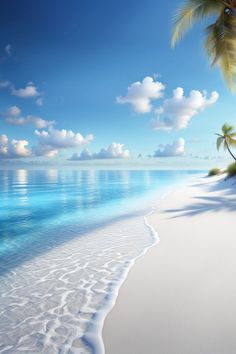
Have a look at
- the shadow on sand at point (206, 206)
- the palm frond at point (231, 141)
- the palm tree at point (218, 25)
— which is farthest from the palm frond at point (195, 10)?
the palm frond at point (231, 141)

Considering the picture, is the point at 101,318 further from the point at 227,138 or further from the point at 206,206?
the point at 227,138

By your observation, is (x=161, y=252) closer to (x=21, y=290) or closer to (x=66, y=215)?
(x=21, y=290)

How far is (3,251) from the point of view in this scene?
5512 millimetres

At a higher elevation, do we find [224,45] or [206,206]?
[224,45]

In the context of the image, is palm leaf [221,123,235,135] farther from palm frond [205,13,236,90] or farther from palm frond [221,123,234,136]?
palm frond [205,13,236,90]

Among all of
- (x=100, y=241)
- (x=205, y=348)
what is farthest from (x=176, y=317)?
(x=100, y=241)

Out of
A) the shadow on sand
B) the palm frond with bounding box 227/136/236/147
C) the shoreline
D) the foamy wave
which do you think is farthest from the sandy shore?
the palm frond with bounding box 227/136/236/147

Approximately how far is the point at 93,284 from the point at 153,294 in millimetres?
1017

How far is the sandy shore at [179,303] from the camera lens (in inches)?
78.2

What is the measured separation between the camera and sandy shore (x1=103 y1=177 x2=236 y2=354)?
1.99m

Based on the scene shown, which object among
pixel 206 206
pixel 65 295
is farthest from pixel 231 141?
pixel 65 295

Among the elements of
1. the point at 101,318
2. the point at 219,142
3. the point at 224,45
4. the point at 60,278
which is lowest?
the point at 60,278

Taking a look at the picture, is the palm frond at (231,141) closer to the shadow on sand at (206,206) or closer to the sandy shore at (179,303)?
the shadow on sand at (206,206)

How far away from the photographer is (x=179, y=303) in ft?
8.42
